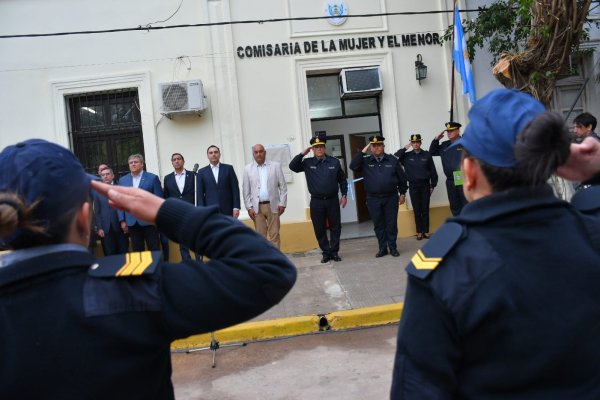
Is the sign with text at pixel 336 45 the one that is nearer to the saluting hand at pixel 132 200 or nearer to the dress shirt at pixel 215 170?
the dress shirt at pixel 215 170

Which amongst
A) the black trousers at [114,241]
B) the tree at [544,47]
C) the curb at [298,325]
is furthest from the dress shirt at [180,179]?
the tree at [544,47]

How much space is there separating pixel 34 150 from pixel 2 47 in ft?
31.0

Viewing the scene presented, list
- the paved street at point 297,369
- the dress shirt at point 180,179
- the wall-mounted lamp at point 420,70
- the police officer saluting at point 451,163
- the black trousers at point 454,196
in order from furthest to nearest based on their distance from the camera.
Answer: the wall-mounted lamp at point 420,70
the black trousers at point 454,196
the police officer saluting at point 451,163
the dress shirt at point 180,179
the paved street at point 297,369

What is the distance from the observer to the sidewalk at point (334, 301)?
5402mm

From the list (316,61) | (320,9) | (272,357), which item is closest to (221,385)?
(272,357)

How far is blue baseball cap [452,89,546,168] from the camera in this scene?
4.14 ft

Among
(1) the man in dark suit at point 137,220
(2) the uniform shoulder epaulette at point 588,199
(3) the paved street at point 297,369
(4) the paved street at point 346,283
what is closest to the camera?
(2) the uniform shoulder epaulette at point 588,199

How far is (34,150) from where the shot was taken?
122 cm

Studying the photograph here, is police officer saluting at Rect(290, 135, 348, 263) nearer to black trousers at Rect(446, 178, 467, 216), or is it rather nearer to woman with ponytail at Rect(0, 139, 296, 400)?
black trousers at Rect(446, 178, 467, 216)

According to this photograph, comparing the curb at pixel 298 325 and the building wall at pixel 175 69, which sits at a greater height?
the building wall at pixel 175 69

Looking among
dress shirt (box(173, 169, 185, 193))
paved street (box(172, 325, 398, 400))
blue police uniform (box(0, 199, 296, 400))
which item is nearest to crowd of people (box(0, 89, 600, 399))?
blue police uniform (box(0, 199, 296, 400))

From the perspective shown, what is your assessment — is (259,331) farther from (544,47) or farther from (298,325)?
(544,47)

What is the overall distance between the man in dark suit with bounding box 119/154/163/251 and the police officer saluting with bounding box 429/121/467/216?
4.88m

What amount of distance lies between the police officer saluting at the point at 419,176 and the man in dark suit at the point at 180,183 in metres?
3.64
